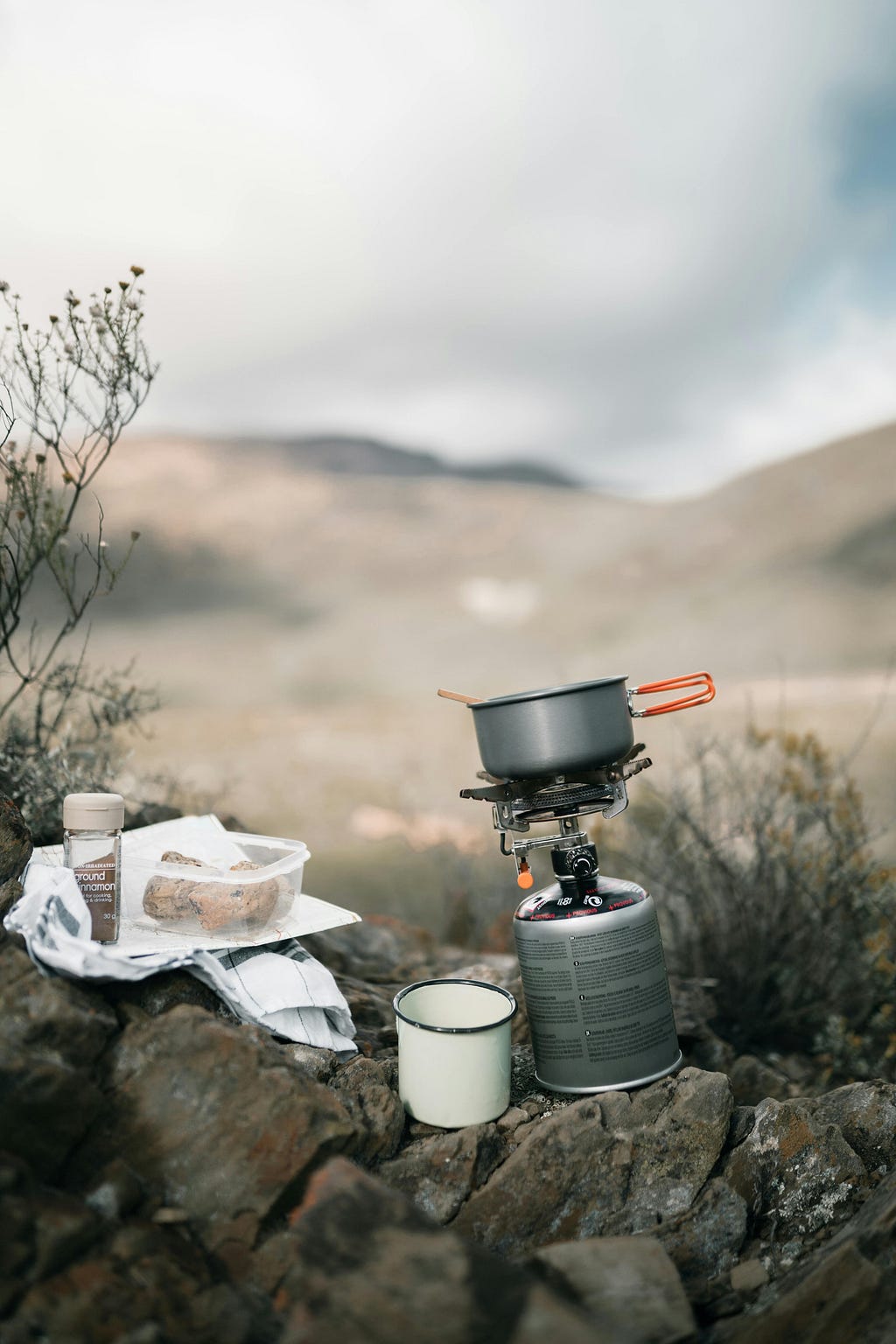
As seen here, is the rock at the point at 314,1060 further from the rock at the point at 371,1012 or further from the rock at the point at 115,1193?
the rock at the point at 115,1193

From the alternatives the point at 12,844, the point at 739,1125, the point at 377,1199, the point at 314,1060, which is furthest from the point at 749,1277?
the point at 12,844

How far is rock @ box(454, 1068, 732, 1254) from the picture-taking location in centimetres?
246

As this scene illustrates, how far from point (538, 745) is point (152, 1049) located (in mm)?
1262

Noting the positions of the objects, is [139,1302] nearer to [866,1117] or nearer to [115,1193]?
[115,1193]

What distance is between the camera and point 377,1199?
1.96 meters

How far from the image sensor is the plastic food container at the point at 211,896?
280cm

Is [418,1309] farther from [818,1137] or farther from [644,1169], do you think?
[818,1137]

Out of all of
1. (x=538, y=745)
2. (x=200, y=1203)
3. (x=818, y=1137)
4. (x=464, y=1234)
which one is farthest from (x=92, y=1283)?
(x=818, y=1137)

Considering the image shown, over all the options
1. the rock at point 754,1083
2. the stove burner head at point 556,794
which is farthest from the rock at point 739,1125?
the stove burner head at point 556,794

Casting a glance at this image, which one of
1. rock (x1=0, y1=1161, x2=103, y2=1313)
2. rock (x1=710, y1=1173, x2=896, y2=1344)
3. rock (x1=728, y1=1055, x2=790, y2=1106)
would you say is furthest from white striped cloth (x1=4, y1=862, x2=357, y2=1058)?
rock (x1=728, y1=1055, x2=790, y2=1106)

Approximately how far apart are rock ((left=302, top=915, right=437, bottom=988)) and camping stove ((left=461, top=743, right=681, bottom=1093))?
127cm

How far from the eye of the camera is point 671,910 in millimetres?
5320

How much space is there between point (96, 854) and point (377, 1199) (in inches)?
47.7

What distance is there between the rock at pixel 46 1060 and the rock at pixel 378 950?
5.21 ft
